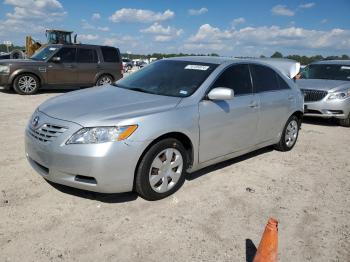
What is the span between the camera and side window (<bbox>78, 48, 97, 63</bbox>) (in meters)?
13.0

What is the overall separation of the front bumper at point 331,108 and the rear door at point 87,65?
25.6 feet

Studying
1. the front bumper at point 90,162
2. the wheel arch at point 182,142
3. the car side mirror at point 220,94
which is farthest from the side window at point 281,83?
the front bumper at point 90,162

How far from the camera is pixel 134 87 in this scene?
15.7 ft

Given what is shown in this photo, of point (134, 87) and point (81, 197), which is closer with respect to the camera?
point (81, 197)

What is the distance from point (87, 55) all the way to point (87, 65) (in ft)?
1.29

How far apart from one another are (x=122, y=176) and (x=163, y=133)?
24.3 inches

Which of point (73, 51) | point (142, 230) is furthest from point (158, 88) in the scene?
point (73, 51)

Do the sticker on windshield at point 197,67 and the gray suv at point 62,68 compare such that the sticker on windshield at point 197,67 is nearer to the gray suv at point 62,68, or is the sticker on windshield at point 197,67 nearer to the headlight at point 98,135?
the headlight at point 98,135

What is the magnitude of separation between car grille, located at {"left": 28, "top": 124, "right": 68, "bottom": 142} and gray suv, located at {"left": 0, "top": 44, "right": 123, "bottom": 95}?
350 inches

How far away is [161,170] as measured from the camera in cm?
395

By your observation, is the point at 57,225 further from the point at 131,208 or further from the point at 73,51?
the point at 73,51

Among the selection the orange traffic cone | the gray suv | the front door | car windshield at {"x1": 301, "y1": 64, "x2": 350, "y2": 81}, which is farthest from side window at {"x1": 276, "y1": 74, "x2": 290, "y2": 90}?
the gray suv

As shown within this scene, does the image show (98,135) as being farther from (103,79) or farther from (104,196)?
(103,79)

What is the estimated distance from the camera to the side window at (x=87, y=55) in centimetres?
1299
